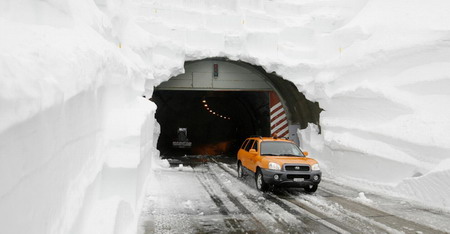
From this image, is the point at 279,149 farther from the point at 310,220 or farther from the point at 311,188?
the point at 310,220

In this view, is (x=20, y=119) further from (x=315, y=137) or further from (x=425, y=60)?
(x=315, y=137)

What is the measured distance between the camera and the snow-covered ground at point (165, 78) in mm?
2949

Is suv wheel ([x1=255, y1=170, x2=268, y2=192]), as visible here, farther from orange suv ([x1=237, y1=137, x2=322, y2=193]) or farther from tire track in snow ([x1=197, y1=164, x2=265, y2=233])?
tire track in snow ([x1=197, y1=164, x2=265, y2=233])

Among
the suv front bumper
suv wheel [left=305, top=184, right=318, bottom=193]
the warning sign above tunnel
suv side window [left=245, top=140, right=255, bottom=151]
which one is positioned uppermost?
the warning sign above tunnel

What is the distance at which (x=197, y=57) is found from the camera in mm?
17750

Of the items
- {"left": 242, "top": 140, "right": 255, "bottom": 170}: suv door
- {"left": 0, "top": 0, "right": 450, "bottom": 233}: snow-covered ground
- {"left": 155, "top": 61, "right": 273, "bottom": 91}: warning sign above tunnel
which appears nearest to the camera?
{"left": 0, "top": 0, "right": 450, "bottom": 233}: snow-covered ground

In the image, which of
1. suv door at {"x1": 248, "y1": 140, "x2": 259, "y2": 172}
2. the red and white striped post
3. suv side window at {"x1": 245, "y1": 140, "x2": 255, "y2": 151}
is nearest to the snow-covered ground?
the red and white striped post

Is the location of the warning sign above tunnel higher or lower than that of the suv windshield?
higher

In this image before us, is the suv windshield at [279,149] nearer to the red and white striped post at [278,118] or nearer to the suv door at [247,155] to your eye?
the suv door at [247,155]

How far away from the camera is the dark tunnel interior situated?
29.3 metres

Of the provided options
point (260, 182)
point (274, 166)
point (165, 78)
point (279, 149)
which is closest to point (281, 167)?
point (274, 166)

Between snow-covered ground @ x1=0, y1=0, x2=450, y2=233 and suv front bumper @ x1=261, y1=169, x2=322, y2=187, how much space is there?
2.67 meters

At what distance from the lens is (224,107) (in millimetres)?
34906

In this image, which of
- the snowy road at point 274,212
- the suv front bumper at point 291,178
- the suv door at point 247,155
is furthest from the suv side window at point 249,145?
the suv front bumper at point 291,178
